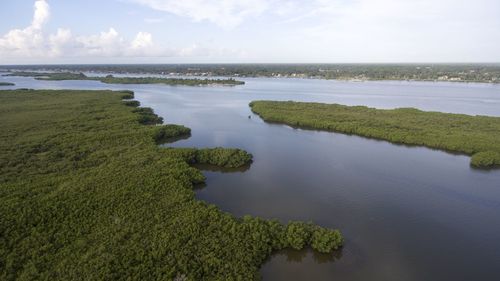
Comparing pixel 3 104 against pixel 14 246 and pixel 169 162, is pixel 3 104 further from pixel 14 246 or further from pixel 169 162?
pixel 14 246

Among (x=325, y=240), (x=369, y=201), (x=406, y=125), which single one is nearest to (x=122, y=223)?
(x=325, y=240)

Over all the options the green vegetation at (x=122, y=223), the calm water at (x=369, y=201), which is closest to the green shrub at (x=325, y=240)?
A: the green vegetation at (x=122, y=223)

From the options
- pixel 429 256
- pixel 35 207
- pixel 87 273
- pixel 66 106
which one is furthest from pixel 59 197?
pixel 66 106

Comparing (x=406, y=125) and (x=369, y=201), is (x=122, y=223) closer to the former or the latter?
(x=369, y=201)

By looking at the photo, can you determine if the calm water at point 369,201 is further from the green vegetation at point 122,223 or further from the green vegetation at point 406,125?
the green vegetation at point 406,125

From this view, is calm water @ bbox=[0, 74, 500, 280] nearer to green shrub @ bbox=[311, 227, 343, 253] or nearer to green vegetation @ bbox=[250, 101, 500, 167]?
green shrub @ bbox=[311, 227, 343, 253]

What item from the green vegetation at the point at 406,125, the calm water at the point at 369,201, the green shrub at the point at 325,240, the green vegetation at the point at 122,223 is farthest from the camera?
the green vegetation at the point at 406,125
